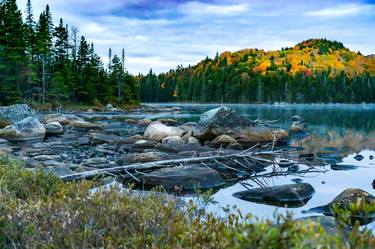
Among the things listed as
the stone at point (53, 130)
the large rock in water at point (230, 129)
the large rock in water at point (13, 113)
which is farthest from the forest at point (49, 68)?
the large rock in water at point (230, 129)

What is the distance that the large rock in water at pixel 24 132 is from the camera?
2117 centimetres

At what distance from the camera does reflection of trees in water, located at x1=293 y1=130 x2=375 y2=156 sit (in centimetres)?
1982

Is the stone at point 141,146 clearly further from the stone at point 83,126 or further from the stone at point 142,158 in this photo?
the stone at point 83,126

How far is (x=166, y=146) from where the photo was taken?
1627cm

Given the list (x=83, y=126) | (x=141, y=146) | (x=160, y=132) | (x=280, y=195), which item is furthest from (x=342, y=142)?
(x=83, y=126)

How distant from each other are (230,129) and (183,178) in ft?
31.8

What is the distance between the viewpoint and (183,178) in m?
10.5

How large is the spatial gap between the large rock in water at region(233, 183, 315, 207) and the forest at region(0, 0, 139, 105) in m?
36.9

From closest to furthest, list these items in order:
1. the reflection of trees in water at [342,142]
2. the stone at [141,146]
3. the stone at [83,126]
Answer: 1. the stone at [141,146]
2. the reflection of trees in water at [342,142]
3. the stone at [83,126]

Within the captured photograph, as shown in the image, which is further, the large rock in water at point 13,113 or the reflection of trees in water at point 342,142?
the large rock in water at point 13,113

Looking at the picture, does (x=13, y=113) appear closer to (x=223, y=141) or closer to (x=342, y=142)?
(x=223, y=141)

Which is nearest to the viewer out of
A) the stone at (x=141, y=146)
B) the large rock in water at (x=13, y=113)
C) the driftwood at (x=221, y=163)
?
the driftwood at (x=221, y=163)

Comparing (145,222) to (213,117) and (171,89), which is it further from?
(171,89)

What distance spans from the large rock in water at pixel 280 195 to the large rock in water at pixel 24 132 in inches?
582
